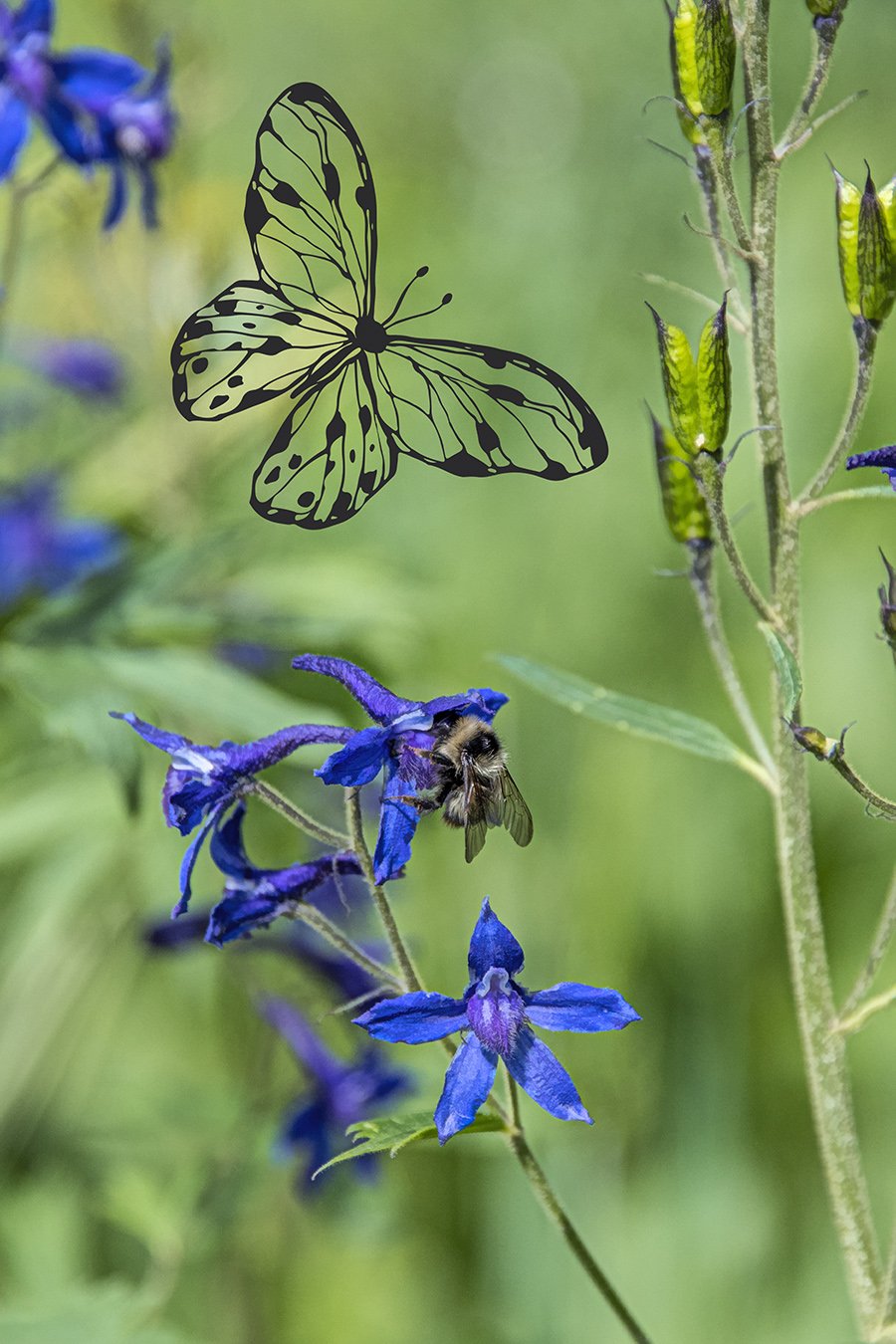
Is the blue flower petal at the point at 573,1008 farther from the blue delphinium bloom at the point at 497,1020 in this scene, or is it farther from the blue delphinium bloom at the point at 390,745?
the blue delphinium bloom at the point at 390,745

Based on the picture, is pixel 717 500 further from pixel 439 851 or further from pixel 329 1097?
pixel 439 851

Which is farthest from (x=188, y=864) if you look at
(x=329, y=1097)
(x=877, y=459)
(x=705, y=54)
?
(x=329, y=1097)

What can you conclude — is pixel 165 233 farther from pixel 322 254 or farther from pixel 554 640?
pixel 322 254

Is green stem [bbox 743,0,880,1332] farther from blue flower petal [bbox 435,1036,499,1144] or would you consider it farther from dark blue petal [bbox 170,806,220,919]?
dark blue petal [bbox 170,806,220,919]

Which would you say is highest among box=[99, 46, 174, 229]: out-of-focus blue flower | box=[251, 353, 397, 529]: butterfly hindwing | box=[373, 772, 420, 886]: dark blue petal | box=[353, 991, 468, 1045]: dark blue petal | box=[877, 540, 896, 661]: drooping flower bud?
box=[99, 46, 174, 229]: out-of-focus blue flower

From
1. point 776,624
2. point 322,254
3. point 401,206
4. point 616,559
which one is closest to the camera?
point 322,254

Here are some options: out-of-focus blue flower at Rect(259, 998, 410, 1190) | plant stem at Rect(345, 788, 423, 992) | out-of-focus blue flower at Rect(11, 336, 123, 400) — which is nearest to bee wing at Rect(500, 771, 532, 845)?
plant stem at Rect(345, 788, 423, 992)

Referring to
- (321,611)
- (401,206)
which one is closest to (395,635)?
(321,611)
